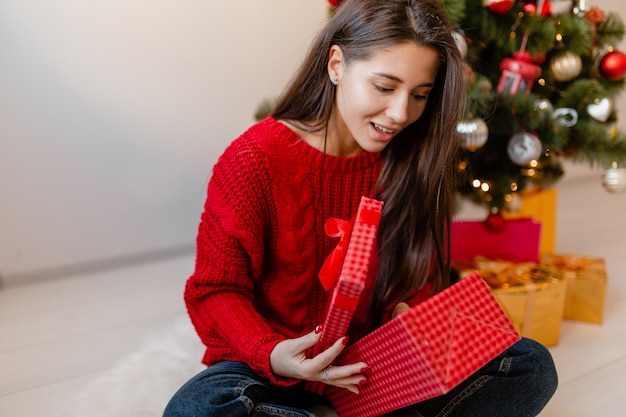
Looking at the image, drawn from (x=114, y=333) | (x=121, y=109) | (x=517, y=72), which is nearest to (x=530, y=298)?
(x=517, y=72)

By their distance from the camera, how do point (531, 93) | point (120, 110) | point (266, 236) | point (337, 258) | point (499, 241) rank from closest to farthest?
point (337, 258)
point (266, 236)
point (531, 93)
point (499, 241)
point (120, 110)

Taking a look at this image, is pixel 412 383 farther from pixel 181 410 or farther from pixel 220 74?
pixel 220 74

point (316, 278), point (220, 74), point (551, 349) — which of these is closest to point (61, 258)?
point (220, 74)

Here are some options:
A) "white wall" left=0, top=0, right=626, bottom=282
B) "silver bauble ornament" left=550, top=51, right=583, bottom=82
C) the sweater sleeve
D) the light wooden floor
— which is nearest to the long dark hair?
the sweater sleeve

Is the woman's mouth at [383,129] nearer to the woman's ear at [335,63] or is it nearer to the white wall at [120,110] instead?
the woman's ear at [335,63]

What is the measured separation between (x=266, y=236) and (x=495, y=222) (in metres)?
0.62

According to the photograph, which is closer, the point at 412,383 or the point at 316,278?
the point at 412,383

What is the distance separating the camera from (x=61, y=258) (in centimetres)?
151

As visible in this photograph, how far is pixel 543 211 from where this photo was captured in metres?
1.48

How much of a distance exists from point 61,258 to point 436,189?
1033mm

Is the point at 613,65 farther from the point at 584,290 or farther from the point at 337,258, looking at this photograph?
the point at 337,258

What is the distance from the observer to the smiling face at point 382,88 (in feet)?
2.50

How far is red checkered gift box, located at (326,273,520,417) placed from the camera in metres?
0.63

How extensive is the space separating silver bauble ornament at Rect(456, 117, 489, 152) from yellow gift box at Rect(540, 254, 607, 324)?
35cm
